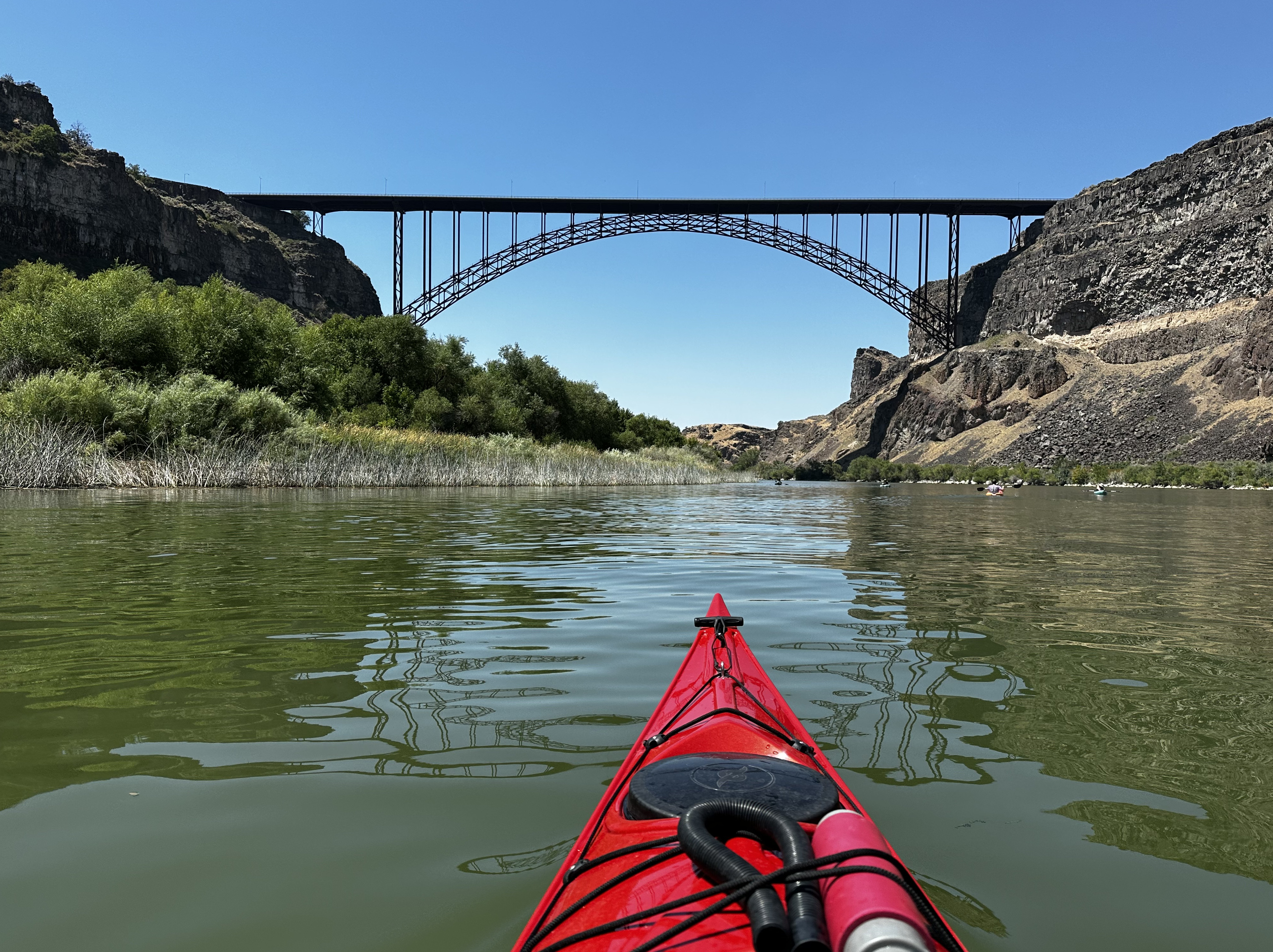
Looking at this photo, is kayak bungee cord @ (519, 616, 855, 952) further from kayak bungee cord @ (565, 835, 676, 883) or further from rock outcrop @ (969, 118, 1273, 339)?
rock outcrop @ (969, 118, 1273, 339)

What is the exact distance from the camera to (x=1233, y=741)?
3.24m

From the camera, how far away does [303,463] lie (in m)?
23.5

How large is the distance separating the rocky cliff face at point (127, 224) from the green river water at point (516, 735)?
56.0 meters

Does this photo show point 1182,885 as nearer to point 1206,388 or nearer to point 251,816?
point 251,816

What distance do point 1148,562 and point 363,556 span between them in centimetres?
897

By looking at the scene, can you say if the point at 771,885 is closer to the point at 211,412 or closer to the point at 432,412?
the point at 211,412

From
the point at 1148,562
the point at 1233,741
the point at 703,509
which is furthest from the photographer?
the point at 703,509

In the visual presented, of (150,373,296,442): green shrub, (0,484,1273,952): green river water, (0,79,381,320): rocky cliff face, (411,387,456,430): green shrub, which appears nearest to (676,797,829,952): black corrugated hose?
(0,484,1273,952): green river water

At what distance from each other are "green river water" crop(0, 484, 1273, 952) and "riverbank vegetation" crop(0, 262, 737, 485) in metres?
15.5

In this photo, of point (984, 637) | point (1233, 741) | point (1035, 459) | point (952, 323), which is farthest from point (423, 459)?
point (952, 323)

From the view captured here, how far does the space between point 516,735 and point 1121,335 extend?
9491cm

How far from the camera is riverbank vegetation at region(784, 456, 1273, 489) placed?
47.2 meters

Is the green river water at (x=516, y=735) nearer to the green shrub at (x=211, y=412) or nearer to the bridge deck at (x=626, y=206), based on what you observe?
the green shrub at (x=211, y=412)

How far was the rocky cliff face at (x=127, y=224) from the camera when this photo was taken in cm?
5819
